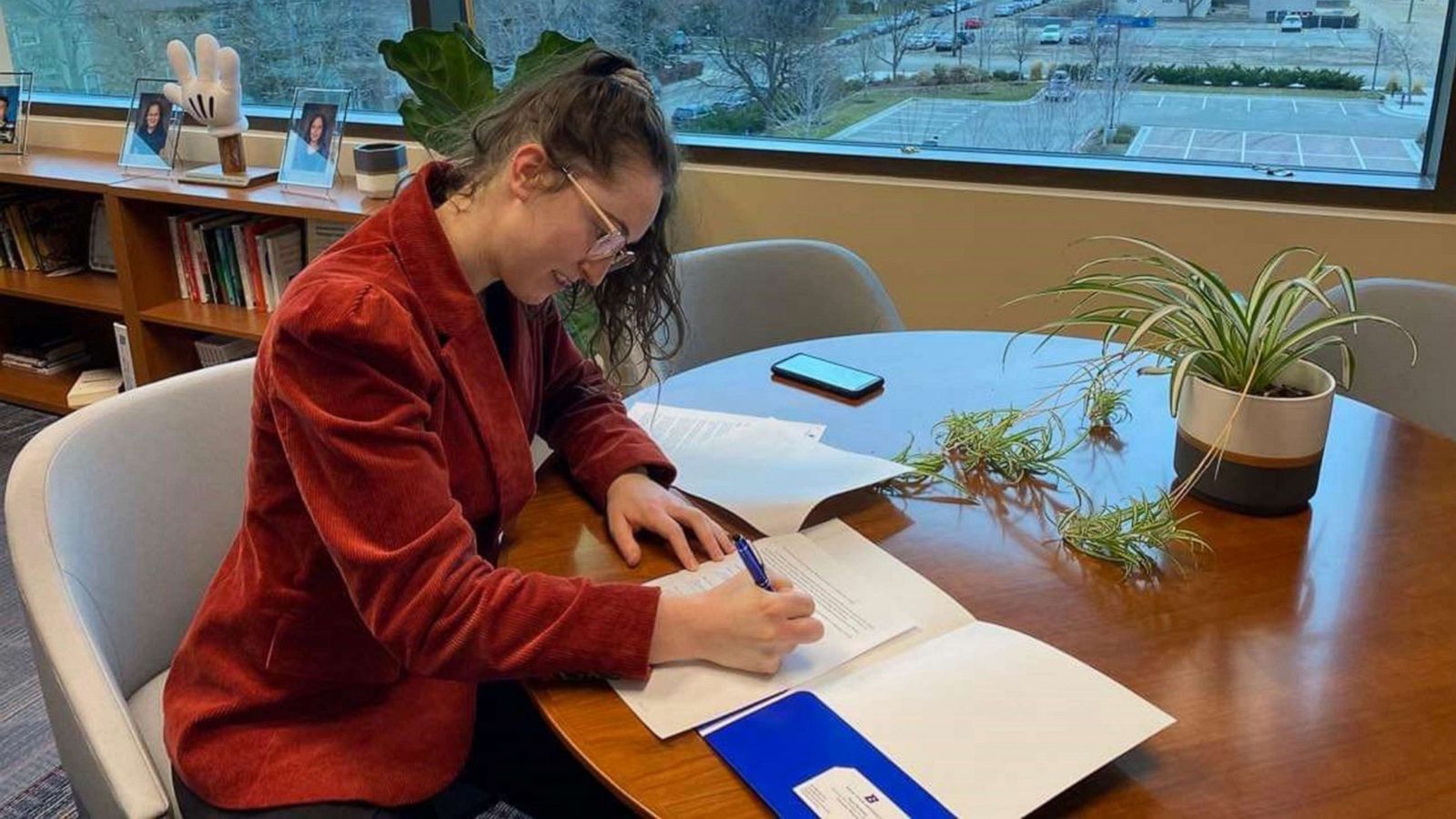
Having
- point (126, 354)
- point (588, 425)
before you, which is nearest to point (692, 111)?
point (588, 425)

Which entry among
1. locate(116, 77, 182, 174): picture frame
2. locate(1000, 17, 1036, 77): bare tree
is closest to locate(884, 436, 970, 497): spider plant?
locate(1000, 17, 1036, 77): bare tree

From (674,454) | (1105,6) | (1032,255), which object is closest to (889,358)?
(674,454)

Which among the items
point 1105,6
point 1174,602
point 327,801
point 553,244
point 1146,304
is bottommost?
point 327,801

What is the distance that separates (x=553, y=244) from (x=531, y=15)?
2.10m

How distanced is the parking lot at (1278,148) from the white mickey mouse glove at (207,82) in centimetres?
223

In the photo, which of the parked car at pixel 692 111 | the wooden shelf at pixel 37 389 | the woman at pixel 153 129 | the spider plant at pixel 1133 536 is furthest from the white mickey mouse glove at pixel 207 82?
the spider plant at pixel 1133 536

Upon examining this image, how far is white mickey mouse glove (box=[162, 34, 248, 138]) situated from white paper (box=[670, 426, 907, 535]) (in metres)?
2.16

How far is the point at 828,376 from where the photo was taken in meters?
1.61

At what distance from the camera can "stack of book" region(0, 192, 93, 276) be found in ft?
11.4

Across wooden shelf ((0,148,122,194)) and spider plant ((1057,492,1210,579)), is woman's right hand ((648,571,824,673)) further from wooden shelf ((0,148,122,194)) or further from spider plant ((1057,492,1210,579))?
wooden shelf ((0,148,122,194))

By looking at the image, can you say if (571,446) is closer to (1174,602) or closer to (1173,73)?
(1174,602)

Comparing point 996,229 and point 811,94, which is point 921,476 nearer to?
point 996,229

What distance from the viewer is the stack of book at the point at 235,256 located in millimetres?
3104

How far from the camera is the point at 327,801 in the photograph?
40.3 inches
